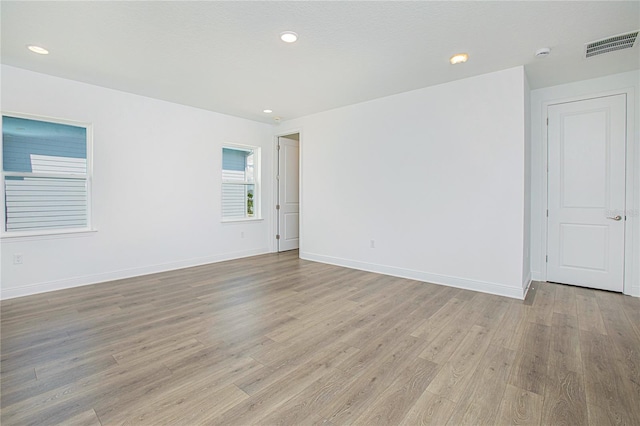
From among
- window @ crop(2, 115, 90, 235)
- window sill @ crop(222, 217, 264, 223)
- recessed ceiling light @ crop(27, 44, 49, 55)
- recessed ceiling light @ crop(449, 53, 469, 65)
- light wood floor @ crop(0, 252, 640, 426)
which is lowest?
light wood floor @ crop(0, 252, 640, 426)

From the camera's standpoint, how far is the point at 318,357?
7.24 feet

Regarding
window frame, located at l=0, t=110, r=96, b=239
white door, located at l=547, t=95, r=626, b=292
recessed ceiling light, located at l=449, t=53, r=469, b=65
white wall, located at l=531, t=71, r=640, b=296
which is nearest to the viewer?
recessed ceiling light, located at l=449, t=53, r=469, b=65

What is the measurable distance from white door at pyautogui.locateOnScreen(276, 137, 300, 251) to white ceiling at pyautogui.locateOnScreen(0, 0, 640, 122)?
242cm

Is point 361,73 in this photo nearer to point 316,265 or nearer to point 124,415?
point 316,265

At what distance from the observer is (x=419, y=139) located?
165 inches

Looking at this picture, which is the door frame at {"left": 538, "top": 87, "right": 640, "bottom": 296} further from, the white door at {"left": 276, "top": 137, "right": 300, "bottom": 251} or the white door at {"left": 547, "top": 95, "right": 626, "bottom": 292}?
the white door at {"left": 276, "top": 137, "right": 300, "bottom": 251}

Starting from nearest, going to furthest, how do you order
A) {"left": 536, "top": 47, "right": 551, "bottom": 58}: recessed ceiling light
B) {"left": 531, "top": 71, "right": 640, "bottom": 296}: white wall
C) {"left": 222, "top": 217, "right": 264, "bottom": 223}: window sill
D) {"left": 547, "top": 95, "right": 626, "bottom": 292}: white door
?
{"left": 536, "top": 47, "right": 551, "bottom": 58}: recessed ceiling light < {"left": 531, "top": 71, "right": 640, "bottom": 296}: white wall < {"left": 547, "top": 95, "right": 626, "bottom": 292}: white door < {"left": 222, "top": 217, "right": 264, "bottom": 223}: window sill

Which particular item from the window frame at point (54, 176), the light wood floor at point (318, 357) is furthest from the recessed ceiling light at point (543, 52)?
the window frame at point (54, 176)

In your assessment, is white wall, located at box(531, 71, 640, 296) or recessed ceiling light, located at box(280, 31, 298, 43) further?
white wall, located at box(531, 71, 640, 296)

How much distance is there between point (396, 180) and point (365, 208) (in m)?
0.69

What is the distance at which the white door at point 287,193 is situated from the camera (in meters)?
6.47

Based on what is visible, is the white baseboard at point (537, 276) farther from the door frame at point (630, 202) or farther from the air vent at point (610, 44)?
the air vent at point (610, 44)

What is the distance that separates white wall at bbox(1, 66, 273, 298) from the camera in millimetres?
3604

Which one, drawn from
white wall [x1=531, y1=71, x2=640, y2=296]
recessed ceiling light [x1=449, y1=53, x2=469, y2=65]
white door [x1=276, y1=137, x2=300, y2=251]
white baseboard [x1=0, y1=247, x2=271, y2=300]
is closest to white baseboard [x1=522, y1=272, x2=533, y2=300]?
white wall [x1=531, y1=71, x2=640, y2=296]
